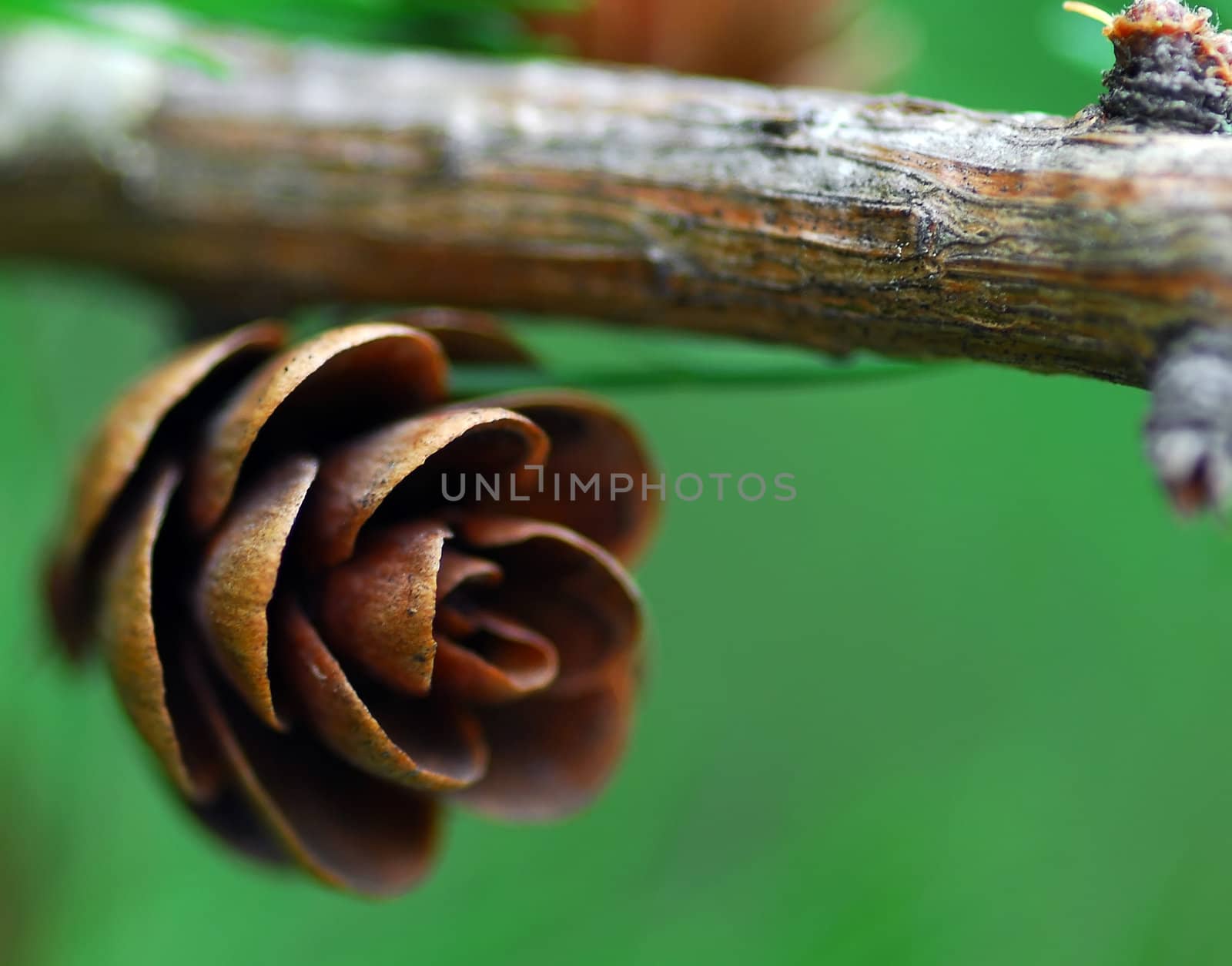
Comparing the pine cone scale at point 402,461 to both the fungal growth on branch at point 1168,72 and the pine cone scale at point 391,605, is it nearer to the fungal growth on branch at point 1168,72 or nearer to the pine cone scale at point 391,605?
the pine cone scale at point 391,605

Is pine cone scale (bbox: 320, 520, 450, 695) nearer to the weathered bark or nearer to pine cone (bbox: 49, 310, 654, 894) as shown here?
pine cone (bbox: 49, 310, 654, 894)

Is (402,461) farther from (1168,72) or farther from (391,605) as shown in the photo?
(1168,72)

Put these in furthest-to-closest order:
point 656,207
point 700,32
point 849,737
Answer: point 849,737
point 700,32
point 656,207

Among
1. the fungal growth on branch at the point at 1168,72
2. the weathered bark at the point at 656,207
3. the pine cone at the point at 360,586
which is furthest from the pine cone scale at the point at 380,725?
the fungal growth on branch at the point at 1168,72

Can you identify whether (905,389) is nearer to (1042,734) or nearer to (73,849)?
(1042,734)


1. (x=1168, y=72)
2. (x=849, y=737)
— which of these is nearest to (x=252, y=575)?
(x=1168, y=72)

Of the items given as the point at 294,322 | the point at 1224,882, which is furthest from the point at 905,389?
the point at 294,322
